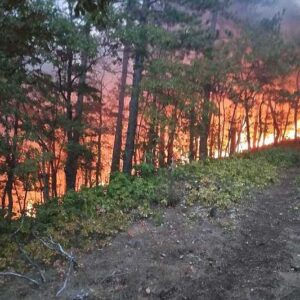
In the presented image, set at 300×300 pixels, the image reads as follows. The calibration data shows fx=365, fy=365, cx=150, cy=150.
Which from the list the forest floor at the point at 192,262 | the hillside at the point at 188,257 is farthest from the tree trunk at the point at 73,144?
the forest floor at the point at 192,262

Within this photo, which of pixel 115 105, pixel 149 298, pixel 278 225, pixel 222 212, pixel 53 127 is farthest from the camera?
pixel 115 105

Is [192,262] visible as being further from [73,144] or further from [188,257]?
[73,144]

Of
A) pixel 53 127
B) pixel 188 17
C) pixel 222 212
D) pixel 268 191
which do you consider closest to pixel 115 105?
pixel 188 17

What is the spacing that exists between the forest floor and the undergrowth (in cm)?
45

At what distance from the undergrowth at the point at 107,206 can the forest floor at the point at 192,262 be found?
451mm

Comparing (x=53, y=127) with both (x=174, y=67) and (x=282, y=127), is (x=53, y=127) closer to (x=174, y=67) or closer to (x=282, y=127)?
(x=174, y=67)

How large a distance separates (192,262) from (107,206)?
3035 mm

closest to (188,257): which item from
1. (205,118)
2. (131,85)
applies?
(131,85)

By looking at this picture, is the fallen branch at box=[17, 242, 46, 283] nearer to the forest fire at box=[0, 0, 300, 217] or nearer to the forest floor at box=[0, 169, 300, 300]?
the forest floor at box=[0, 169, 300, 300]

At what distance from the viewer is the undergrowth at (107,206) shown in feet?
24.2

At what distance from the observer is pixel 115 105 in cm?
3133

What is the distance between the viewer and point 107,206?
29.7 feet

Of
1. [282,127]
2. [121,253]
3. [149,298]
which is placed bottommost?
[149,298]

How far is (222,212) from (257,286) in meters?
3.58
